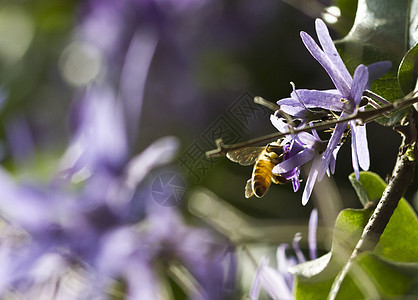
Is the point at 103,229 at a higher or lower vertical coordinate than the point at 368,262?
lower

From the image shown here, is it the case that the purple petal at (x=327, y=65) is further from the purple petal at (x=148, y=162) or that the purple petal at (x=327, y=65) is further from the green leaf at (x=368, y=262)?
the purple petal at (x=148, y=162)

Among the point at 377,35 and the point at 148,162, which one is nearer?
the point at 377,35

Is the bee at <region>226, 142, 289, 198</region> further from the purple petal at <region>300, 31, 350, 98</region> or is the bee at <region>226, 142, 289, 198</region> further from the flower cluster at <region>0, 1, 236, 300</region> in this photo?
the flower cluster at <region>0, 1, 236, 300</region>

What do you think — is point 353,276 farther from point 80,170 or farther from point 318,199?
point 80,170

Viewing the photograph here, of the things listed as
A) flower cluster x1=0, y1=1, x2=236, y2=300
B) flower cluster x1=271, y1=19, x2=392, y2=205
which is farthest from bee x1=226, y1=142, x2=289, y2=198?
flower cluster x1=0, y1=1, x2=236, y2=300

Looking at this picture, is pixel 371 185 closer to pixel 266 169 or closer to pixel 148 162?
pixel 266 169

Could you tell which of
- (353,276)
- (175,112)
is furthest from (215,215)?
(353,276)

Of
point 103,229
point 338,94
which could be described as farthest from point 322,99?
point 103,229

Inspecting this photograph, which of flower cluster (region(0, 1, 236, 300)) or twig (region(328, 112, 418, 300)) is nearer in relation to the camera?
twig (region(328, 112, 418, 300))
